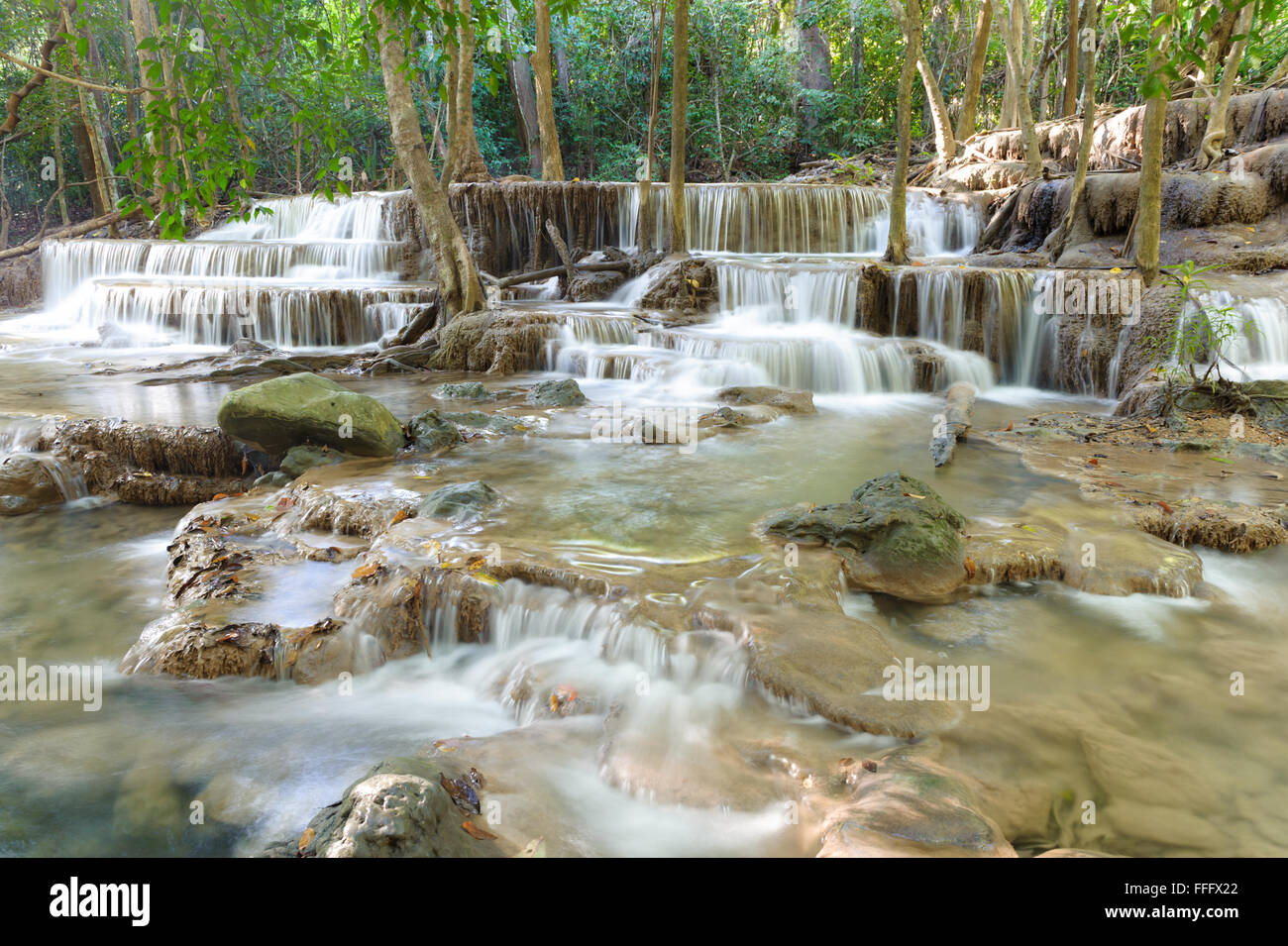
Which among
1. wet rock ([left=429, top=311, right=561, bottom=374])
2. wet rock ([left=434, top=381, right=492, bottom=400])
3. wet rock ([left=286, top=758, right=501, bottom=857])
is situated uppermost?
wet rock ([left=429, top=311, right=561, bottom=374])

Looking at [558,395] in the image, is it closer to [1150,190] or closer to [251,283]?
[1150,190]

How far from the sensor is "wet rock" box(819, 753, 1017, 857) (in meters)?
2.46

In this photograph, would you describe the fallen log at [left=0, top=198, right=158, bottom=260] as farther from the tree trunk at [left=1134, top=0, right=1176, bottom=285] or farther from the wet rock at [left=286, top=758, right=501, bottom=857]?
the wet rock at [left=286, top=758, right=501, bottom=857]

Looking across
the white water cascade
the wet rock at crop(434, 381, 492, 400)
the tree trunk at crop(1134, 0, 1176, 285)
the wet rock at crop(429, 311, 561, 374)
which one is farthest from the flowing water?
the white water cascade

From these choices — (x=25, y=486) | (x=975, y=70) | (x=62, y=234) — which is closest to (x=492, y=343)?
(x=25, y=486)

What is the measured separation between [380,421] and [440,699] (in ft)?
10.5

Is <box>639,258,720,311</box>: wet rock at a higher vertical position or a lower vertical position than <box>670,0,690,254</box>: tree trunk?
lower

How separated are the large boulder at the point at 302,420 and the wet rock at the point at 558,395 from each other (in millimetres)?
2117

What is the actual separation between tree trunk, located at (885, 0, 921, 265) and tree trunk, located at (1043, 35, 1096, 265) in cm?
211

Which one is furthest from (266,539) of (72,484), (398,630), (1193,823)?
(1193,823)

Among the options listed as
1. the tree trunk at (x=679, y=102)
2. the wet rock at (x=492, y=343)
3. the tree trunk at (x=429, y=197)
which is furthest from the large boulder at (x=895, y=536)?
the tree trunk at (x=679, y=102)

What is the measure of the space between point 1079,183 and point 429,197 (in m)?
9.08
